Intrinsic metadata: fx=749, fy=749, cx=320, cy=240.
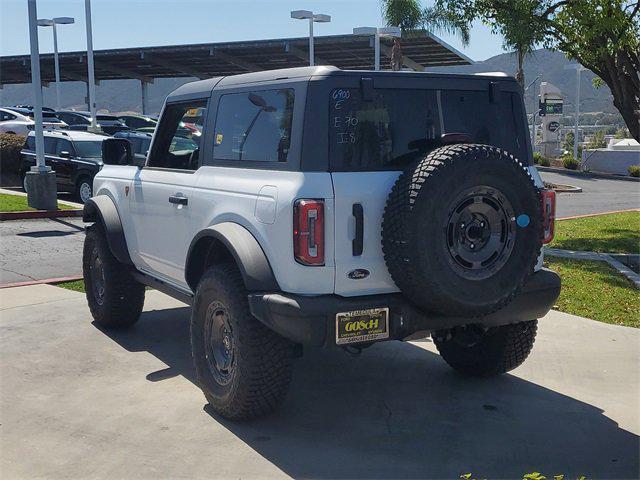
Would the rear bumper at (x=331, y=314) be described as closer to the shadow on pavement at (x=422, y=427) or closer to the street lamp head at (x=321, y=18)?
the shadow on pavement at (x=422, y=427)

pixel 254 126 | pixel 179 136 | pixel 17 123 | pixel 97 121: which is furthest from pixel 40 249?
pixel 97 121

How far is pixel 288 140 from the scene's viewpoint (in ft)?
14.5

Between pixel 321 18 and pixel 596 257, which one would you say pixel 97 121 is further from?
pixel 596 257

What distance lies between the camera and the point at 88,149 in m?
17.4

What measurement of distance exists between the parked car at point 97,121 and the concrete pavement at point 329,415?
83.3 ft

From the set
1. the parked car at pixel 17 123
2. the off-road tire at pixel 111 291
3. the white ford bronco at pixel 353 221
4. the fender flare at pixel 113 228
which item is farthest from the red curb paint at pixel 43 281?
the parked car at pixel 17 123

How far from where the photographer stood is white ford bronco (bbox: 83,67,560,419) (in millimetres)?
4129

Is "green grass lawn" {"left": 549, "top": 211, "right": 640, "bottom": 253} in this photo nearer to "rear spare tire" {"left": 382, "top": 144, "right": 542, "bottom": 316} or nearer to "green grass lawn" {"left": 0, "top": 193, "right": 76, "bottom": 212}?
"rear spare tire" {"left": 382, "top": 144, "right": 542, "bottom": 316}

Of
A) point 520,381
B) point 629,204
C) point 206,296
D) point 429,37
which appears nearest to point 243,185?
point 206,296

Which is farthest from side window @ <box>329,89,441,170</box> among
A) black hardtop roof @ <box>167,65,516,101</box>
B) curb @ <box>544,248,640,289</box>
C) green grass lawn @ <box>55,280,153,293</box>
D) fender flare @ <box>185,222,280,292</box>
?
curb @ <box>544,248,640,289</box>

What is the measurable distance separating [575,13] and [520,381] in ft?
26.6

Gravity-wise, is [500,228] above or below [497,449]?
above

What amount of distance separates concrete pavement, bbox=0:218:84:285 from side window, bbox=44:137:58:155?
12.1ft

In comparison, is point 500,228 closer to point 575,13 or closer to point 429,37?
A: point 575,13
